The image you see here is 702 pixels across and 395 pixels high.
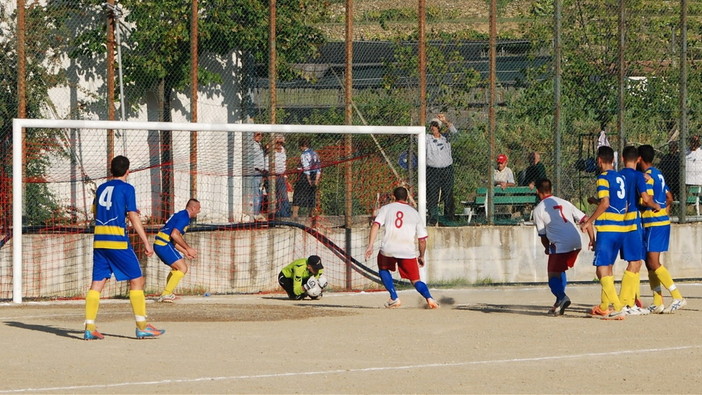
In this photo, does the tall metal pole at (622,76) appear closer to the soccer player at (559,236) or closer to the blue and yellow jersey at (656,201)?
the blue and yellow jersey at (656,201)

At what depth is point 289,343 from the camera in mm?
12406

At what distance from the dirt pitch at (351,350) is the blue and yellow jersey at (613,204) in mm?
1087

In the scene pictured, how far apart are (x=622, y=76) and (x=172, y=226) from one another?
26.7 ft

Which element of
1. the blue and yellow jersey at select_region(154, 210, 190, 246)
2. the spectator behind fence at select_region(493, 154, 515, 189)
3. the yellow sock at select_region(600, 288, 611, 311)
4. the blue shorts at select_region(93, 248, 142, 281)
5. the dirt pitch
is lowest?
the dirt pitch

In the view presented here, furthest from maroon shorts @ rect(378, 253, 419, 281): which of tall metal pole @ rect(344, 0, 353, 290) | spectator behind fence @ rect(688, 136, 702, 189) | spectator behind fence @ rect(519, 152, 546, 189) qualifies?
spectator behind fence @ rect(688, 136, 702, 189)

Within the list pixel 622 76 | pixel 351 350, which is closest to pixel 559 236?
pixel 351 350

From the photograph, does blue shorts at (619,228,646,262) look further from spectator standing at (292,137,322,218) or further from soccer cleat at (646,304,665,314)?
spectator standing at (292,137,322,218)

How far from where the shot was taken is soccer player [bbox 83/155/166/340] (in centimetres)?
1264

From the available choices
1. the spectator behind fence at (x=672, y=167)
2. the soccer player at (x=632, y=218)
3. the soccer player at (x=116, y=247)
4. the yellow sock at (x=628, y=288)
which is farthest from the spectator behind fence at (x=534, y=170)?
the soccer player at (x=116, y=247)

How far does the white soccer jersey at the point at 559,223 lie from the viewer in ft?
48.4

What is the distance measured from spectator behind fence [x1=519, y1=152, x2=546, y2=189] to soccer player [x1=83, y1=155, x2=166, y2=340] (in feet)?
29.7

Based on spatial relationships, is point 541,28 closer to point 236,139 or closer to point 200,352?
point 236,139

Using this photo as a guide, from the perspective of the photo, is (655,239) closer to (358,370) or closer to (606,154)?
(606,154)

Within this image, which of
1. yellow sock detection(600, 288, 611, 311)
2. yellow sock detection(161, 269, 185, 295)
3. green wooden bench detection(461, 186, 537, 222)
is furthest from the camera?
green wooden bench detection(461, 186, 537, 222)
